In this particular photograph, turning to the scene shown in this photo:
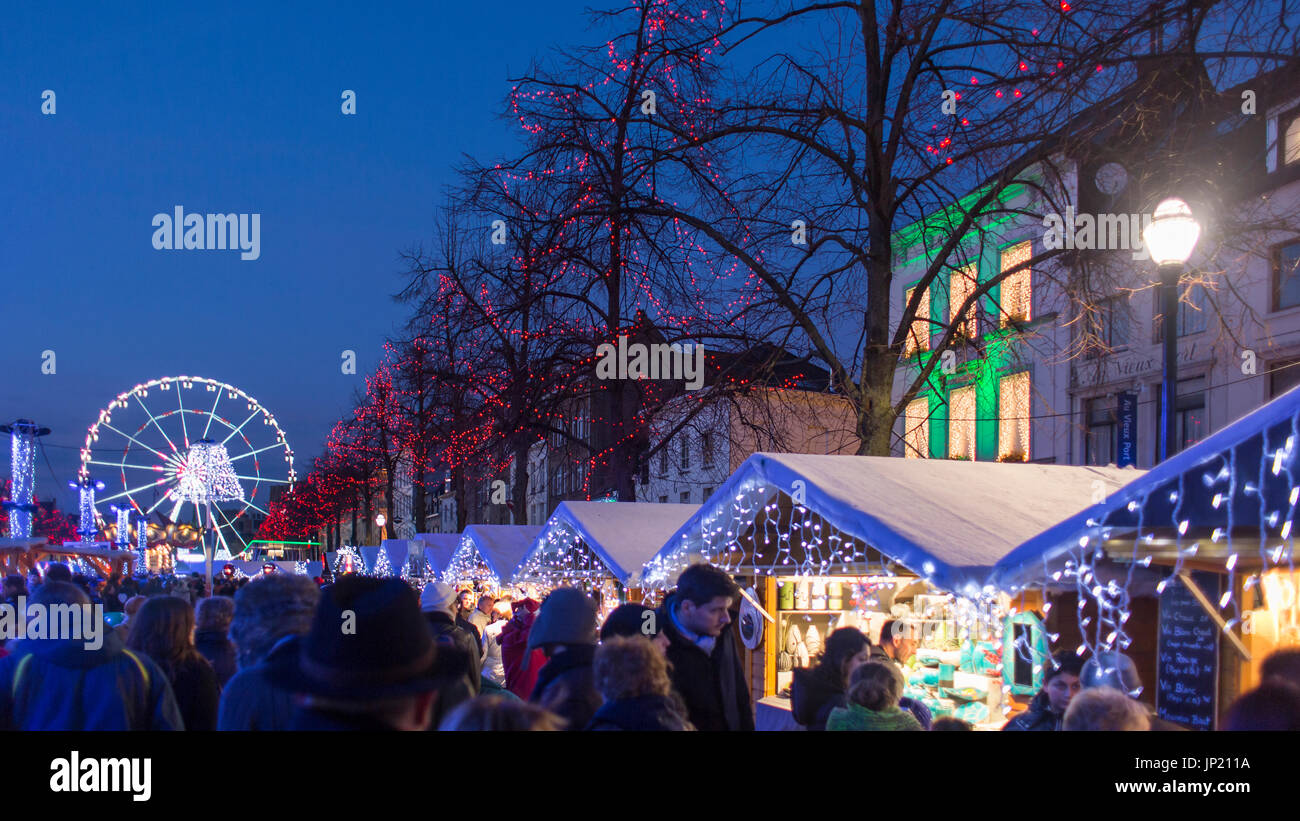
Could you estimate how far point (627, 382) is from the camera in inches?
764

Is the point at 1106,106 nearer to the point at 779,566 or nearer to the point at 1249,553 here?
the point at 1249,553

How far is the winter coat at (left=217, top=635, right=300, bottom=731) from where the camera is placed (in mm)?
3211

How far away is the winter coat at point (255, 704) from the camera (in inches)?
126

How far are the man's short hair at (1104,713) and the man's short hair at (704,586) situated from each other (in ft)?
6.27

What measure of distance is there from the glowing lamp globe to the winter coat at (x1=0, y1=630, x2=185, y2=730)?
6.28m

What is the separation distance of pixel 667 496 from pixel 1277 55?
36.5 m

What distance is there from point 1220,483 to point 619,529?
28.7 ft

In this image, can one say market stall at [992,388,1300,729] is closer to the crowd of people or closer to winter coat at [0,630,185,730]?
the crowd of people

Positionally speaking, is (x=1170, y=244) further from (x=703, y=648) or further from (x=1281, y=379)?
(x=1281, y=379)

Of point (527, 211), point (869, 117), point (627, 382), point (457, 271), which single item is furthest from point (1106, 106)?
point (457, 271)

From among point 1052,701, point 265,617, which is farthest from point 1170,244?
point 265,617

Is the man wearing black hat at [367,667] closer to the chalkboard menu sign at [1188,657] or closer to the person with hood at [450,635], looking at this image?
the person with hood at [450,635]

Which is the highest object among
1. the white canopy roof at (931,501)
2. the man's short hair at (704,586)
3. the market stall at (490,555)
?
the white canopy roof at (931,501)

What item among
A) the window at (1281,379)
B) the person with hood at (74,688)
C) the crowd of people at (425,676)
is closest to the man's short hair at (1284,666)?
the crowd of people at (425,676)
